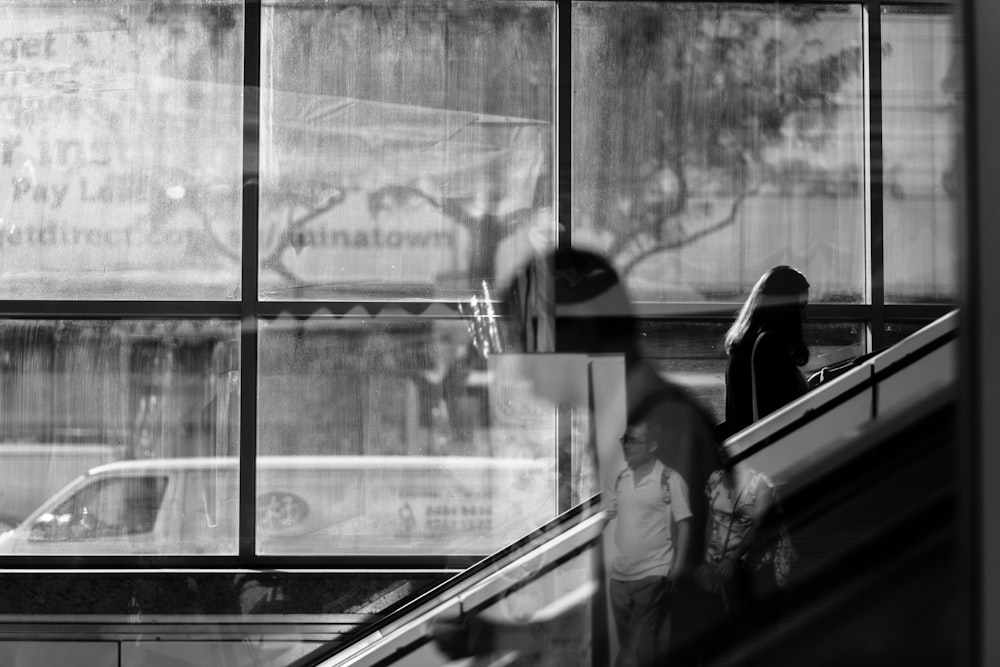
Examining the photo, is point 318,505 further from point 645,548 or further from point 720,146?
point 720,146

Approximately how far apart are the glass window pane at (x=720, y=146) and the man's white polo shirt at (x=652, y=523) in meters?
0.48

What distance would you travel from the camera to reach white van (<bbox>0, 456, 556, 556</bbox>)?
1919 millimetres

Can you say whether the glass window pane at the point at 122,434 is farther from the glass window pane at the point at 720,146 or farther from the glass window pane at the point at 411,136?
the glass window pane at the point at 720,146

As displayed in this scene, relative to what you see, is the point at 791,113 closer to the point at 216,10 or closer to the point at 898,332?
the point at 898,332

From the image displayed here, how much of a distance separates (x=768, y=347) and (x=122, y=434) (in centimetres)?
140

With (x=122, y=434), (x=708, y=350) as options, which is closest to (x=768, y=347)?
(x=708, y=350)

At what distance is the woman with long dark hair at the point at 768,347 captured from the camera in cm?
186

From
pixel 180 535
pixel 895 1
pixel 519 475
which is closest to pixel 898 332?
pixel 895 1

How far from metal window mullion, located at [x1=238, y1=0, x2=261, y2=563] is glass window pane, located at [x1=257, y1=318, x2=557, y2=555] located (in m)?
0.02

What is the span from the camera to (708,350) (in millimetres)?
1819

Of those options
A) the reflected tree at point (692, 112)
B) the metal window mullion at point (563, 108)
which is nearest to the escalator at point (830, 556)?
the reflected tree at point (692, 112)

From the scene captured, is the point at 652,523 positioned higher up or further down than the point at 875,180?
further down

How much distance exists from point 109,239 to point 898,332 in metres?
1.69

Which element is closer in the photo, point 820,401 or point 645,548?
point 645,548
